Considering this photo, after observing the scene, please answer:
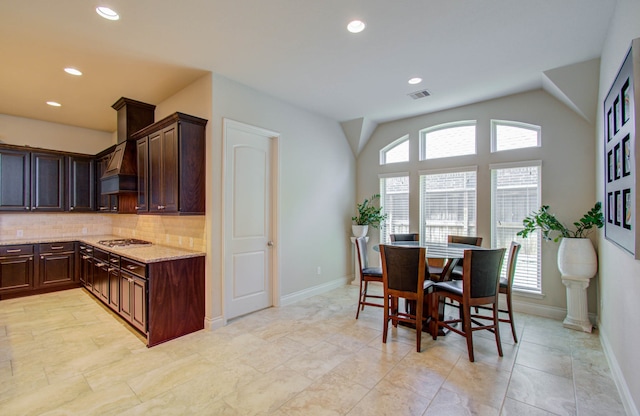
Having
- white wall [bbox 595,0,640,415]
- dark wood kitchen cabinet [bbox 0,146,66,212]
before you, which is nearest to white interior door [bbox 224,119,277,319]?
white wall [bbox 595,0,640,415]

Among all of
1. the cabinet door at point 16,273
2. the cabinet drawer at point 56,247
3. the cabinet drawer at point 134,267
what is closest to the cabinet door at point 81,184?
the cabinet drawer at point 56,247

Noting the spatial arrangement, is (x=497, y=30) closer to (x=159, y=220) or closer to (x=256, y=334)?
(x=256, y=334)

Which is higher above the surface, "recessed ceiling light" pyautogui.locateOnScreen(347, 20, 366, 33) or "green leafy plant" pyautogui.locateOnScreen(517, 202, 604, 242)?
"recessed ceiling light" pyautogui.locateOnScreen(347, 20, 366, 33)

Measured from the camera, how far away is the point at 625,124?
81.5 inches

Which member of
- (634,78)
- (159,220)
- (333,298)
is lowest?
(333,298)

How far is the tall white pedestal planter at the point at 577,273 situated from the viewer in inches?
134

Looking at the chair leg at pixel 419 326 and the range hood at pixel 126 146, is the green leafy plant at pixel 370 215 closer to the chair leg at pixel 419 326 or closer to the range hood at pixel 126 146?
the chair leg at pixel 419 326

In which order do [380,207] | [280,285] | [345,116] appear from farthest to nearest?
[380,207]
[345,116]
[280,285]

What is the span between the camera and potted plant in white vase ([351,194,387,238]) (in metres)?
5.45

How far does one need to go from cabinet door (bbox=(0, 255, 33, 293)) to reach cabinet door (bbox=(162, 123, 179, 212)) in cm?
310

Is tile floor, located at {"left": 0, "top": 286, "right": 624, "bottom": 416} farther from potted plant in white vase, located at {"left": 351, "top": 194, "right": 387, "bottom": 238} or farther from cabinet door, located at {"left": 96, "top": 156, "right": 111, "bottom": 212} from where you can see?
cabinet door, located at {"left": 96, "top": 156, "right": 111, "bottom": 212}

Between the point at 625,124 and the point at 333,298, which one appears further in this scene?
the point at 333,298

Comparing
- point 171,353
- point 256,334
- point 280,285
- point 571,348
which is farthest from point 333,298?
point 571,348

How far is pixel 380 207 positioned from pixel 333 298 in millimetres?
1934
